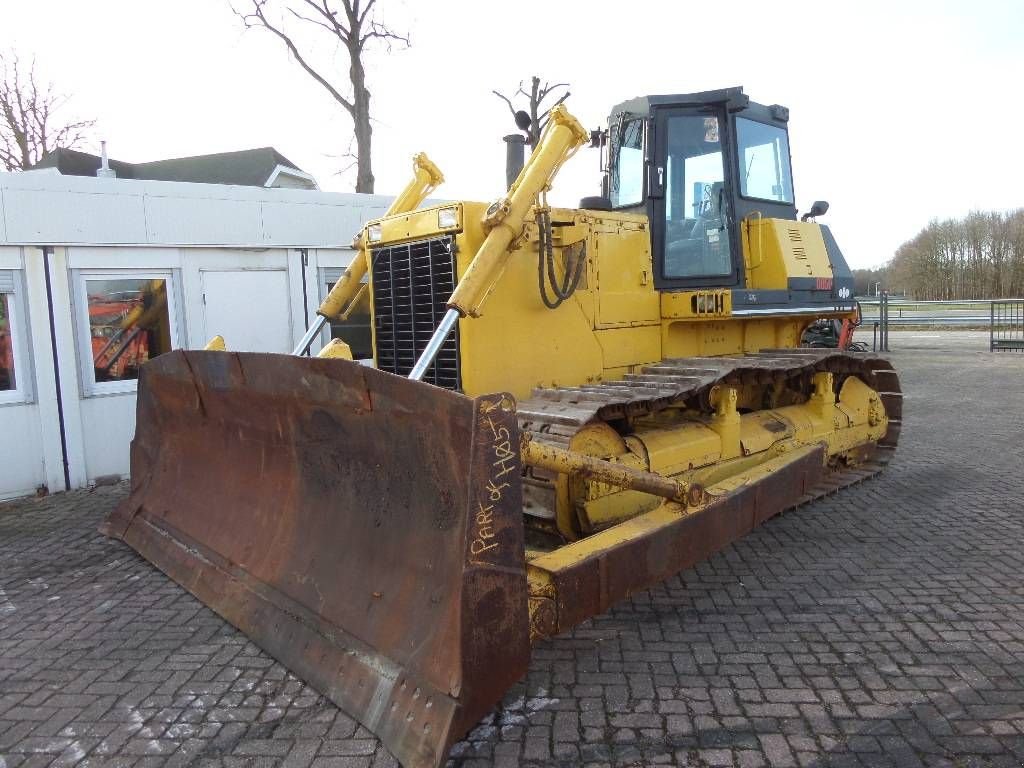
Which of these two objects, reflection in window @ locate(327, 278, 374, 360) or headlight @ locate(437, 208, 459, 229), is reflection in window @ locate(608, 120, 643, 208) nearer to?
headlight @ locate(437, 208, 459, 229)

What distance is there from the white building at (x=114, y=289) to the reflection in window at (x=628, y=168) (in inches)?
160

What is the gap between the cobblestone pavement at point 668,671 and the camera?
2.99m

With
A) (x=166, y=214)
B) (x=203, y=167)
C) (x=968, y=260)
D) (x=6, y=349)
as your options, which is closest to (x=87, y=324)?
(x=6, y=349)

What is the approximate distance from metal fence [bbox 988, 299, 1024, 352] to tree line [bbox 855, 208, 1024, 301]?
18510 mm

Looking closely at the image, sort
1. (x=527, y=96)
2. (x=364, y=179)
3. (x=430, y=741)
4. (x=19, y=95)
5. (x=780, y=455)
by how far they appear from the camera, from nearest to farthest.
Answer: (x=430, y=741), (x=780, y=455), (x=364, y=179), (x=527, y=96), (x=19, y=95)

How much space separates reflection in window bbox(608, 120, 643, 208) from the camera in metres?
5.92

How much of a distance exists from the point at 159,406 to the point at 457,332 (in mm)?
2267

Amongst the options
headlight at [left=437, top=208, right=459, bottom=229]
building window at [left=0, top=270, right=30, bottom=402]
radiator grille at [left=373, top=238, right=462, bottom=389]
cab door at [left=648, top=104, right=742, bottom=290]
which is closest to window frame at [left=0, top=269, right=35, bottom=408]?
building window at [left=0, top=270, right=30, bottom=402]

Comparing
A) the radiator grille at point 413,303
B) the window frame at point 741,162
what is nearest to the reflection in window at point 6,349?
the radiator grille at point 413,303

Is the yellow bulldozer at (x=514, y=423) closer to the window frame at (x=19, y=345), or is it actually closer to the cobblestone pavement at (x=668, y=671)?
the cobblestone pavement at (x=668, y=671)

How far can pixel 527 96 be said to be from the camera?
2267cm

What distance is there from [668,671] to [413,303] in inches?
115

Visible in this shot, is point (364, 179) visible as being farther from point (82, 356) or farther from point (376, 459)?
point (376, 459)

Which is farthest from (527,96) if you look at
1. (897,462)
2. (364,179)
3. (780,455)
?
(780,455)
